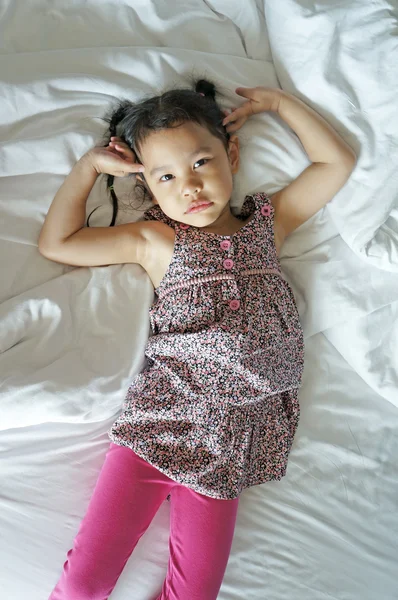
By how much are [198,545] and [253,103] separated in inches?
38.2

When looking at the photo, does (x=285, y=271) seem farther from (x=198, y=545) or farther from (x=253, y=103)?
(x=198, y=545)

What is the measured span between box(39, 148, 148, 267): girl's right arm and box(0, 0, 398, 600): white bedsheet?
38 mm

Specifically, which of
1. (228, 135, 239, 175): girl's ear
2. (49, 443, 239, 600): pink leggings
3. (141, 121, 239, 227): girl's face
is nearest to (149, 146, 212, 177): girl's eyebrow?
(141, 121, 239, 227): girl's face

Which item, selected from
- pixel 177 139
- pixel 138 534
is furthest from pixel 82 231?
pixel 138 534

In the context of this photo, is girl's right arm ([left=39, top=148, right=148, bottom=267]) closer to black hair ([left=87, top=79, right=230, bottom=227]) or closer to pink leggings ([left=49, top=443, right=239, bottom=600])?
black hair ([left=87, top=79, right=230, bottom=227])

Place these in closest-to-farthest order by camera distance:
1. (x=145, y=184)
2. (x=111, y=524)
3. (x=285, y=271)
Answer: (x=111, y=524) < (x=145, y=184) < (x=285, y=271)

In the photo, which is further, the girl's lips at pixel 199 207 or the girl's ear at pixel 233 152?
the girl's ear at pixel 233 152

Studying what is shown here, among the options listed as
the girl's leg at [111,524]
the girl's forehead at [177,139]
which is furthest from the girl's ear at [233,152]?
the girl's leg at [111,524]

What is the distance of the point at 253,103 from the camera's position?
1.25 m

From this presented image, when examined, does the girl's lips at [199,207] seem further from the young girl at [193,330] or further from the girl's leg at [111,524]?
the girl's leg at [111,524]

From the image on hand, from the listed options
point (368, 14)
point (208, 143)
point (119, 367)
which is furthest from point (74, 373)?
point (368, 14)

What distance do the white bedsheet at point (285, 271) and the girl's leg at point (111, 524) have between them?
65 mm

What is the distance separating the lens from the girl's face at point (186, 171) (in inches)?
43.9

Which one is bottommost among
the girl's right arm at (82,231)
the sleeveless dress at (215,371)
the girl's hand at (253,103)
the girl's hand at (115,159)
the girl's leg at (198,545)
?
the girl's leg at (198,545)
